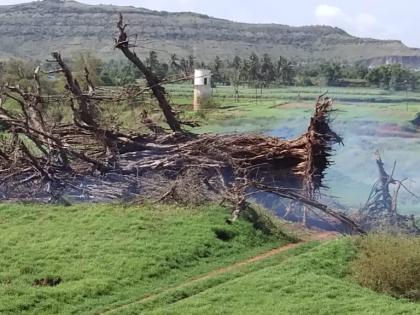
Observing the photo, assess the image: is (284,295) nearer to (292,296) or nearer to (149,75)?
(292,296)

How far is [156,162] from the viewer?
1948cm

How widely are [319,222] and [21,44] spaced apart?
319 ft

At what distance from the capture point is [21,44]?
109m

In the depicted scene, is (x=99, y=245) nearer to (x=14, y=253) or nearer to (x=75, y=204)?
(x=14, y=253)

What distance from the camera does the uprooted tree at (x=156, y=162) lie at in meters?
18.4

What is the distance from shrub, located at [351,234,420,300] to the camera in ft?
41.3

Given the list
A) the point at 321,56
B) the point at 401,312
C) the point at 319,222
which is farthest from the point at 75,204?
the point at 321,56

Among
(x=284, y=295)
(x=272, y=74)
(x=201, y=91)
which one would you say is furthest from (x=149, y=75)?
(x=272, y=74)

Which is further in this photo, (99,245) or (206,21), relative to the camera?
(206,21)

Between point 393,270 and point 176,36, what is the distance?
339 ft

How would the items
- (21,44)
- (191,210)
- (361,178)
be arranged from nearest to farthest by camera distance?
1. (191,210)
2. (361,178)
3. (21,44)

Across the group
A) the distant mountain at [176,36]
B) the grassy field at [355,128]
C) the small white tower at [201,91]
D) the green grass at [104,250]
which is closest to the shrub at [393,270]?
the green grass at [104,250]

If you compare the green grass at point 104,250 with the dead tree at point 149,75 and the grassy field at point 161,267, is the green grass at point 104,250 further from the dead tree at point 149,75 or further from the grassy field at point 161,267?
the dead tree at point 149,75

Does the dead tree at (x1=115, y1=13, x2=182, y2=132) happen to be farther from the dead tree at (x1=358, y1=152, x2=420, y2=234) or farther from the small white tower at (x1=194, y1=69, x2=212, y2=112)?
the small white tower at (x1=194, y1=69, x2=212, y2=112)
